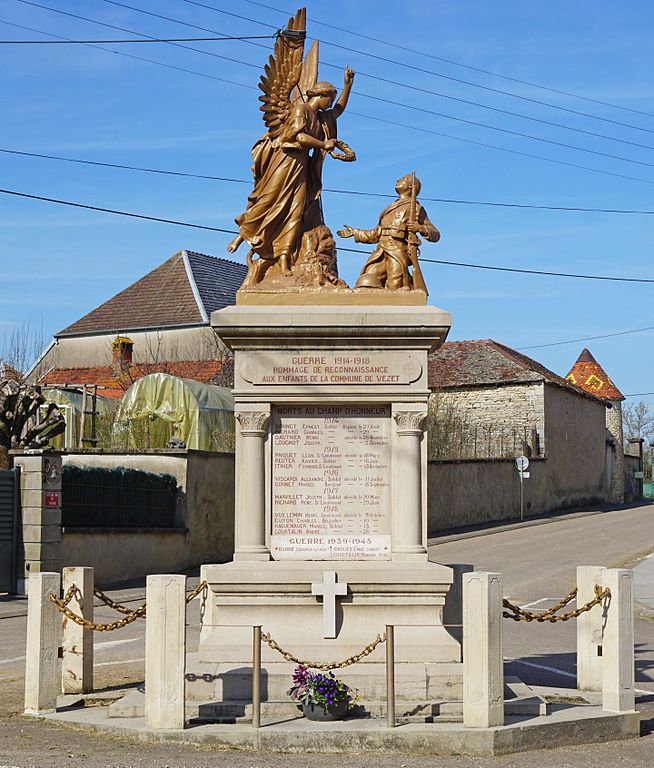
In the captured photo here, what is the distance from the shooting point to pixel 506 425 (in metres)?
47.3

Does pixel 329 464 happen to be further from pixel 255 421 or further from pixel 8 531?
pixel 8 531

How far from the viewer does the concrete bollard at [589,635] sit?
34.8ft

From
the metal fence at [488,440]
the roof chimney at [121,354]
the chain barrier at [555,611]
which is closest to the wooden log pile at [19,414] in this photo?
the chain barrier at [555,611]

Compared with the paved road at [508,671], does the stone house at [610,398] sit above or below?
above

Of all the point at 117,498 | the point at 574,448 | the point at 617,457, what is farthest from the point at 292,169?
the point at 617,457

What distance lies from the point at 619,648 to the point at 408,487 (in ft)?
7.11

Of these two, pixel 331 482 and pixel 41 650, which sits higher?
pixel 331 482

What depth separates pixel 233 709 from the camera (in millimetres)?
9203

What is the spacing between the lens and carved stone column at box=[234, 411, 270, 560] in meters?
10.4

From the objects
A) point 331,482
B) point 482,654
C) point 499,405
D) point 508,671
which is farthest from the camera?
point 499,405

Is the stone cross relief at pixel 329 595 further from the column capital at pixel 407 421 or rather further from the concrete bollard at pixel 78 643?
the concrete bollard at pixel 78 643

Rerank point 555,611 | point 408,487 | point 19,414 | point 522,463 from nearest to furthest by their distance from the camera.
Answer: point 555,611, point 408,487, point 19,414, point 522,463

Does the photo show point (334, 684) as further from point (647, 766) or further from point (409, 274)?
point (409, 274)

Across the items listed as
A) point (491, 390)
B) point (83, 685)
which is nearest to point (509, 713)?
point (83, 685)
